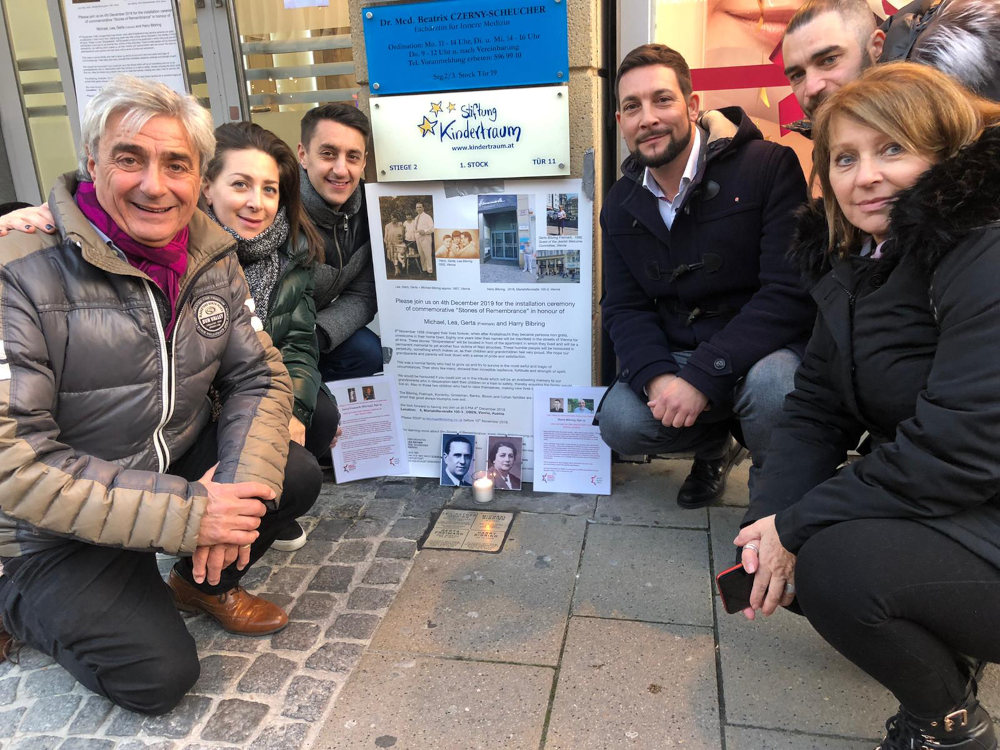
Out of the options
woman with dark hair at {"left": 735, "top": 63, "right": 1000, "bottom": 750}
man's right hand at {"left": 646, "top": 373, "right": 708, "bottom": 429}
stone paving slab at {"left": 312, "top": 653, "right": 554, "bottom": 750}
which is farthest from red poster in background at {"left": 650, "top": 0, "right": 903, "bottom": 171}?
stone paving slab at {"left": 312, "top": 653, "right": 554, "bottom": 750}

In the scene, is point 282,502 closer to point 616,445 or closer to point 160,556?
point 160,556

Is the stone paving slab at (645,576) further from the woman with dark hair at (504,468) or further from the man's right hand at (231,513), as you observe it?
the man's right hand at (231,513)

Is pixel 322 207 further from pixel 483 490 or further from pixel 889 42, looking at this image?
pixel 889 42

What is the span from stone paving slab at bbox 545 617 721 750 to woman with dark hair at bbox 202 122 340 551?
136 centimetres

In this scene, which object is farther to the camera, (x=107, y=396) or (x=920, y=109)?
(x=107, y=396)

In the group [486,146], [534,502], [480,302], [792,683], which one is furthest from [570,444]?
[792,683]

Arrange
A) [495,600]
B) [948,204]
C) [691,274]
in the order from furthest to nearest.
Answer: [691,274]
[495,600]
[948,204]

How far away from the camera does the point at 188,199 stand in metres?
2.38

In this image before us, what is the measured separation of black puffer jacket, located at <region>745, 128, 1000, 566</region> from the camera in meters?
1.69

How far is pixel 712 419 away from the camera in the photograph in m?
3.20

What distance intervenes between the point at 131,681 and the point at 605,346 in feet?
7.85

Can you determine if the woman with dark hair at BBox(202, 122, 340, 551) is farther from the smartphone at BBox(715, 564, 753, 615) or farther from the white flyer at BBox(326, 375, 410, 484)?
the smartphone at BBox(715, 564, 753, 615)

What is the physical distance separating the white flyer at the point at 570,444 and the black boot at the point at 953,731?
1.75m

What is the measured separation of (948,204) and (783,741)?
4.66ft
